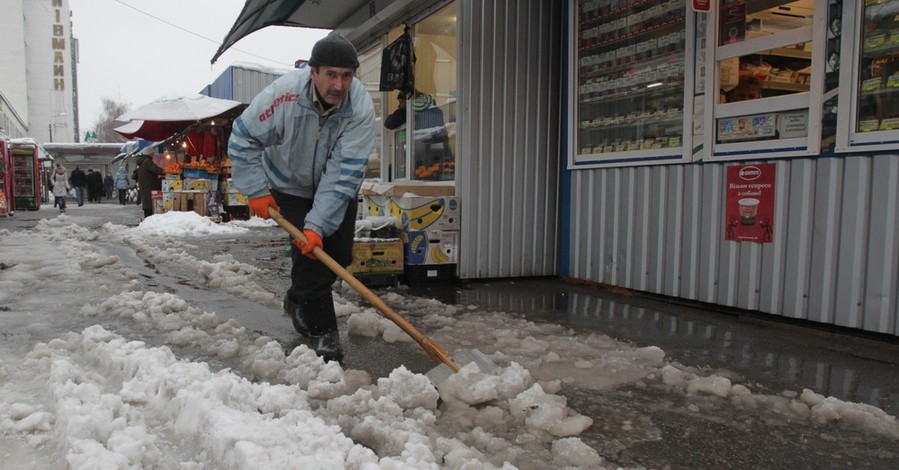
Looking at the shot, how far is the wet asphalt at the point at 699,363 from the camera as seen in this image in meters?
2.39

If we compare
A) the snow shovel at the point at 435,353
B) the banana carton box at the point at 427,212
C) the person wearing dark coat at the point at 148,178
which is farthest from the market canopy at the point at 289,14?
the person wearing dark coat at the point at 148,178

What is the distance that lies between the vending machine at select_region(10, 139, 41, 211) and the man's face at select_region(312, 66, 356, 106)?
64.3 ft

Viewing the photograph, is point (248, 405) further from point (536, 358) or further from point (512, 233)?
point (512, 233)

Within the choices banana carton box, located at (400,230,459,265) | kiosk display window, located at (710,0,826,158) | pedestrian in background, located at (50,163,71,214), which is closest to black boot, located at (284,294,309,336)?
banana carton box, located at (400,230,459,265)

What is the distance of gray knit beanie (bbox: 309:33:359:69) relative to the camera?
336 cm

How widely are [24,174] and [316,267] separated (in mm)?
20493

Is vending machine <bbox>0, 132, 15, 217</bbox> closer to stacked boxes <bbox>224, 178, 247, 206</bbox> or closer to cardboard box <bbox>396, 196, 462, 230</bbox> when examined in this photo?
stacked boxes <bbox>224, 178, 247, 206</bbox>

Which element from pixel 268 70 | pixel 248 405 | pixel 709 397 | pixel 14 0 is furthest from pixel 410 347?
pixel 14 0

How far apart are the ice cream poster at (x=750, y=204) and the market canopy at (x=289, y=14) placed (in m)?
4.74

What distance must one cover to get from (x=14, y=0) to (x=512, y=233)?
75.8 meters

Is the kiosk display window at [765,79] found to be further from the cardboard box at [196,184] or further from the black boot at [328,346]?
the cardboard box at [196,184]

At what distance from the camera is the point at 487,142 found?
20.8 feet

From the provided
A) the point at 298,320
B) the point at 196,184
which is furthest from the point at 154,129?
the point at 298,320

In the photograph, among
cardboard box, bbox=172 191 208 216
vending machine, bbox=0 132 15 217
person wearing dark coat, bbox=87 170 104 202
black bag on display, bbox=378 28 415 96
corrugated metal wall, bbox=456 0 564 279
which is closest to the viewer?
corrugated metal wall, bbox=456 0 564 279
